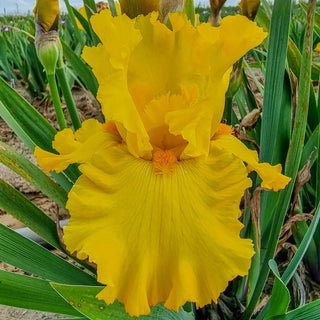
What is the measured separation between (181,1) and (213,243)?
1.26 feet

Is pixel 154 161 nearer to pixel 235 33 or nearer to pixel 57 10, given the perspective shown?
pixel 235 33

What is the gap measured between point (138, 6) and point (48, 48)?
26 centimetres

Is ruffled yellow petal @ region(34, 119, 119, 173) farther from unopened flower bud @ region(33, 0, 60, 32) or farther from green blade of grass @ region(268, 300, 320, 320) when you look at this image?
green blade of grass @ region(268, 300, 320, 320)

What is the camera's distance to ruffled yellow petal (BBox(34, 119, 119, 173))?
67cm

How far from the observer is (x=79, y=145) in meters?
0.71

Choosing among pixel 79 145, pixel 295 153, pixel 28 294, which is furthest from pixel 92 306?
pixel 295 153

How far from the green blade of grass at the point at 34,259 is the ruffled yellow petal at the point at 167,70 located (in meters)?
0.27

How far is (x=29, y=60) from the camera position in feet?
9.09

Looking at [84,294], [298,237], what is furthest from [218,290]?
[298,237]

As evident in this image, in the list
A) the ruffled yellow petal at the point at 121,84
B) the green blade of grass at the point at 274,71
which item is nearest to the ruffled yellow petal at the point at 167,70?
the ruffled yellow petal at the point at 121,84

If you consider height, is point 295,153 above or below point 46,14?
below

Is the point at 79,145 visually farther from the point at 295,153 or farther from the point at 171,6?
the point at 295,153

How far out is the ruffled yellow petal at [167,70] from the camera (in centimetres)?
60

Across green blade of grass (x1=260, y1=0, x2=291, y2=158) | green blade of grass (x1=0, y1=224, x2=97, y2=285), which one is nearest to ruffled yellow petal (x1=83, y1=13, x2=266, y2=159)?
green blade of grass (x1=260, y1=0, x2=291, y2=158)
